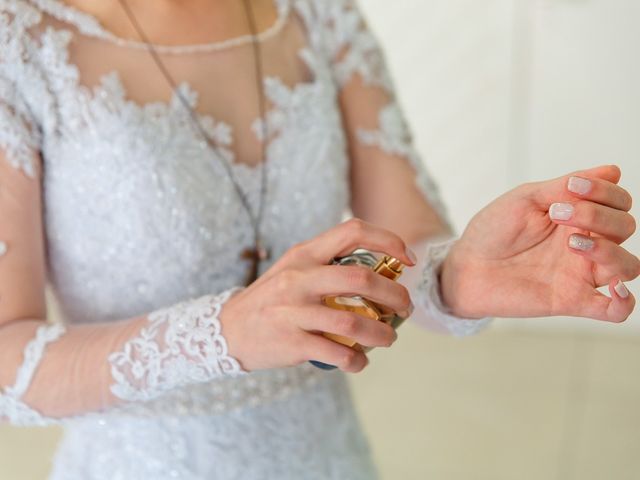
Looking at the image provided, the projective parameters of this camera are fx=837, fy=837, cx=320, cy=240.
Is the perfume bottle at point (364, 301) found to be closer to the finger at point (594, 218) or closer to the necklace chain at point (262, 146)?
the finger at point (594, 218)

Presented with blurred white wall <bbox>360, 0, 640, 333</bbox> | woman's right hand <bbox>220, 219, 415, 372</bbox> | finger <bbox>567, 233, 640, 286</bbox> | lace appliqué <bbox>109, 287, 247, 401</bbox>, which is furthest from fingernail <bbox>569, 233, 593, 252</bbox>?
blurred white wall <bbox>360, 0, 640, 333</bbox>

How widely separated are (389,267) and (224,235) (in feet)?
0.75

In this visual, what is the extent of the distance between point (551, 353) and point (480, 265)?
1.70 m

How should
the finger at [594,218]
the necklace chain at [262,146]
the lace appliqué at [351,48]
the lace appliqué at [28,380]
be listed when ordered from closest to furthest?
the finger at [594,218] < the lace appliqué at [28,380] < the necklace chain at [262,146] < the lace appliqué at [351,48]

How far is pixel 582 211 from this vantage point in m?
0.52

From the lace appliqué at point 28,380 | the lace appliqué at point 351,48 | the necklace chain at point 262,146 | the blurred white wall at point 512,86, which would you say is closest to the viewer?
the lace appliqué at point 28,380

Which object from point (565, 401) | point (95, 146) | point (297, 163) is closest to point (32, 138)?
point (95, 146)

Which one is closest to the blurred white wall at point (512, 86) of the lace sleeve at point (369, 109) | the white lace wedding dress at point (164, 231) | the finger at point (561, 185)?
the lace sleeve at point (369, 109)

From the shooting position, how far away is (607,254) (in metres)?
0.52

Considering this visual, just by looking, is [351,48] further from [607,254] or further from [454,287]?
[607,254]

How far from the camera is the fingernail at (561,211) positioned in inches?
20.6

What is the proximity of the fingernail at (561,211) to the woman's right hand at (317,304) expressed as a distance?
0.32 feet

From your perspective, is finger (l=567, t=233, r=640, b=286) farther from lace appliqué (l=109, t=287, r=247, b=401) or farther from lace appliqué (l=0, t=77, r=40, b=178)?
lace appliqué (l=0, t=77, r=40, b=178)

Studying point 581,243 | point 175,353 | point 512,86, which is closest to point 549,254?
point 581,243
